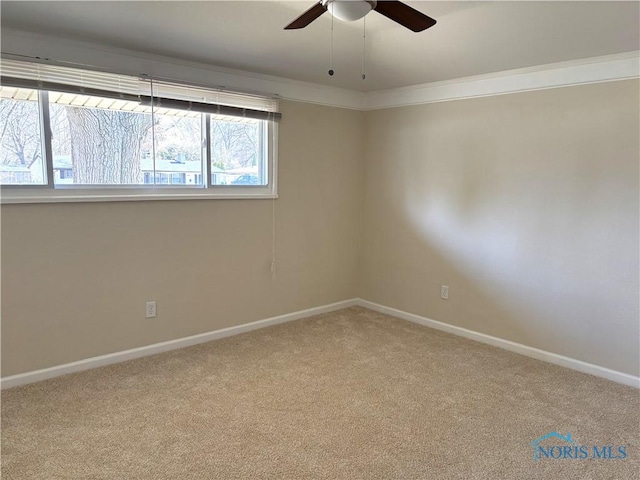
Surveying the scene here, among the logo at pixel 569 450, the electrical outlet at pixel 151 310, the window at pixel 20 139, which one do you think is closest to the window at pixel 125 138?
the window at pixel 20 139

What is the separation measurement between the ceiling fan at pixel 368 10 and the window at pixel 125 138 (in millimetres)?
1596

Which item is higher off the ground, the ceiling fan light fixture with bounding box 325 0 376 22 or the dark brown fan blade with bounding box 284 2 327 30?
the dark brown fan blade with bounding box 284 2 327 30

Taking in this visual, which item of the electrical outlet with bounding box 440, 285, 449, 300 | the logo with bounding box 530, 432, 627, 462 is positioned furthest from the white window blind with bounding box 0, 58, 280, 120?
the logo with bounding box 530, 432, 627, 462

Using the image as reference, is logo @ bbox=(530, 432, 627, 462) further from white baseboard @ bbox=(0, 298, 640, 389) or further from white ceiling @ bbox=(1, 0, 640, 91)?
white ceiling @ bbox=(1, 0, 640, 91)

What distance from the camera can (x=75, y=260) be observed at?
2.84 metres

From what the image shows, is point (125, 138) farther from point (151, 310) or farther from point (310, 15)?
point (310, 15)

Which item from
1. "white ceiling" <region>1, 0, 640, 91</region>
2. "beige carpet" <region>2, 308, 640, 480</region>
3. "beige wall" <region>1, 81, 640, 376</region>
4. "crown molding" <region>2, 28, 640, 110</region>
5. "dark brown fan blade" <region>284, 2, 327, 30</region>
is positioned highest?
"white ceiling" <region>1, 0, 640, 91</region>

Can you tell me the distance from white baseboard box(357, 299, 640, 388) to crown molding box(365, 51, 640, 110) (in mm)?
1973

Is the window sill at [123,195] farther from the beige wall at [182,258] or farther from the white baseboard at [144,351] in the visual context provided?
the white baseboard at [144,351]

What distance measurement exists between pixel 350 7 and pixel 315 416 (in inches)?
82.2

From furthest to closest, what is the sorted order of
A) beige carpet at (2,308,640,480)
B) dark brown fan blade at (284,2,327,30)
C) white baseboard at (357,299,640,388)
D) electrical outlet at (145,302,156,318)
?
electrical outlet at (145,302,156,318) → white baseboard at (357,299,640,388) → beige carpet at (2,308,640,480) → dark brown fan blade at (284,2,327,30)

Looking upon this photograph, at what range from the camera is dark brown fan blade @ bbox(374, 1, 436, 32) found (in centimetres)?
170

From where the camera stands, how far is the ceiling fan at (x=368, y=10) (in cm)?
169

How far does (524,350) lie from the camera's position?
3.37 meters
